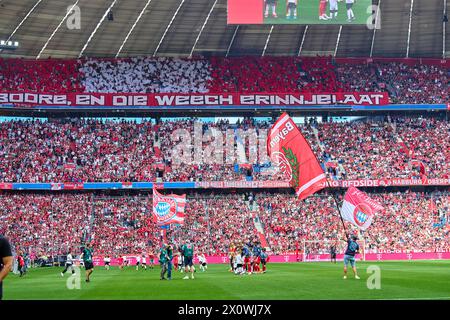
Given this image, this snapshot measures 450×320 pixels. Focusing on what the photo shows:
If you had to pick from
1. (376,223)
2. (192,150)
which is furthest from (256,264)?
(192,150)

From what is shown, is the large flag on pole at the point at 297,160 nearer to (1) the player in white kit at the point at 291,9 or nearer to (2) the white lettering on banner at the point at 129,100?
(1) the player in white kit at the point at 291,9

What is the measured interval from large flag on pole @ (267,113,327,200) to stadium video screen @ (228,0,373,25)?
30.9 m

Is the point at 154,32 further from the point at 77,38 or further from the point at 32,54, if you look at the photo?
the point at 32,54

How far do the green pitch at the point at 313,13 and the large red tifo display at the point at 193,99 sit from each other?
12.9 metres

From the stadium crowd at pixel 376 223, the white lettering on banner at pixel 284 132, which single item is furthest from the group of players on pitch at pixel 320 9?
the white lettering on banner at pixel 284 132

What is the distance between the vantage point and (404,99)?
230ft

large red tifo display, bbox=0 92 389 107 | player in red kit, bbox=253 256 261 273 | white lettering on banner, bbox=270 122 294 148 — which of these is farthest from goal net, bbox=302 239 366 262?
white lettering on banner, bbox=270 122 294 148

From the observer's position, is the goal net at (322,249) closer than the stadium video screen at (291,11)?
No

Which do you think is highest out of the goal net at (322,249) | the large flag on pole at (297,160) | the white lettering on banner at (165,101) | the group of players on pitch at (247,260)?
the white lettering on banner at (165,101)

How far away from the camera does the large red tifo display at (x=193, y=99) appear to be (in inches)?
2574

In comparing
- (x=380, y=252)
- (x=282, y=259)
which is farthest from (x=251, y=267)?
(x=380, y=252)

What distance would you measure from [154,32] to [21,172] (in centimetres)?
1757

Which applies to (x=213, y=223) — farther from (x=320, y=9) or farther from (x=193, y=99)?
(x=320, y=9)

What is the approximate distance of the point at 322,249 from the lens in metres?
57.5
